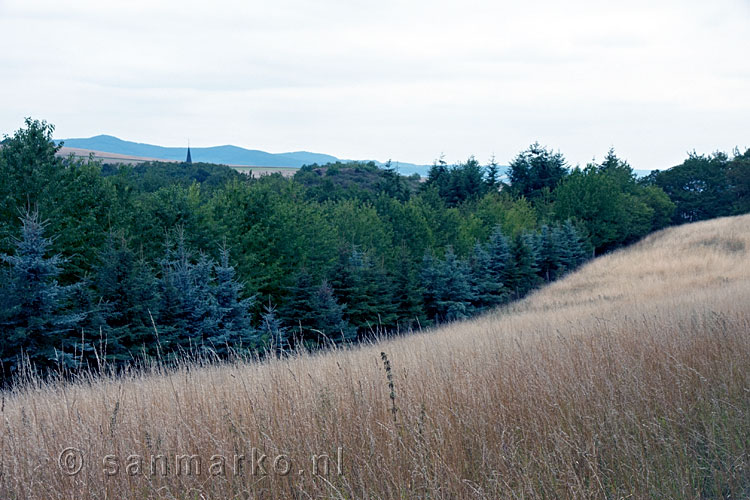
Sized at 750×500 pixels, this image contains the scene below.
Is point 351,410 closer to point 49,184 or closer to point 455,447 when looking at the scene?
point 455,447

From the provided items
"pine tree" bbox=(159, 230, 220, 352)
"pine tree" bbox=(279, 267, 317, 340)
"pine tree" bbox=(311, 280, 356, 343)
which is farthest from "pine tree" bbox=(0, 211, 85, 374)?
"pine tree" bbox=(279, 267, 317, 340)

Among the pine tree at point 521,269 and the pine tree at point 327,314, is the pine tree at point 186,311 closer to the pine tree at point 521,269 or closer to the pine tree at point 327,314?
the pine tree at point 327,314

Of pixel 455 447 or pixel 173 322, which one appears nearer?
pixel 455 447

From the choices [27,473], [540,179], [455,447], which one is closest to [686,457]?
[455,447]

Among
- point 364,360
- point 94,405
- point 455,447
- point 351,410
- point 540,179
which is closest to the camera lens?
point 455,447

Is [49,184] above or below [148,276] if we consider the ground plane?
above

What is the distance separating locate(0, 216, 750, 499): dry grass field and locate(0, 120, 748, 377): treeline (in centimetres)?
167

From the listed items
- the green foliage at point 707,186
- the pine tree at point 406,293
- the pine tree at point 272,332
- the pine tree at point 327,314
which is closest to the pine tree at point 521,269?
the pine tree at point 406,293

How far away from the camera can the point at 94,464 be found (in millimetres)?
3273

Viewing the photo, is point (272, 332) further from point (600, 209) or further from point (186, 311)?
point (600, 209)

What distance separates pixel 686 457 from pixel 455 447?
1445 mm

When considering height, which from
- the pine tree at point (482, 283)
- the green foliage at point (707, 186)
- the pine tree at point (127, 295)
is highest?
the green foliage at point (707, 186)

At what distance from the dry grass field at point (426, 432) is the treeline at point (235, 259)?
167 cm

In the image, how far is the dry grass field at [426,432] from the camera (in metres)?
3.14
